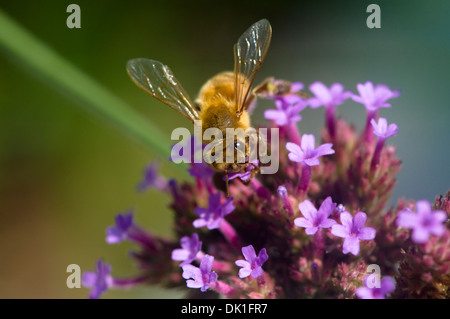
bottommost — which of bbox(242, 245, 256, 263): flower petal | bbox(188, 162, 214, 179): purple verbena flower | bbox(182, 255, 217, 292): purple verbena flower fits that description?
bbox(182, 255, 217, 292): purple verbena flower

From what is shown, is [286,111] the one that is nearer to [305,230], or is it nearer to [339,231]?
[305,230]

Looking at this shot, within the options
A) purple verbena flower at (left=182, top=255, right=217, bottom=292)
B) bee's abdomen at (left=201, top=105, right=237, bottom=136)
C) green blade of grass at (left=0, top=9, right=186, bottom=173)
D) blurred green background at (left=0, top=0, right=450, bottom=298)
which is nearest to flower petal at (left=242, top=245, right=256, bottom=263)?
purple verbena flower at (left=182, top=255, right=217, bottom=292)

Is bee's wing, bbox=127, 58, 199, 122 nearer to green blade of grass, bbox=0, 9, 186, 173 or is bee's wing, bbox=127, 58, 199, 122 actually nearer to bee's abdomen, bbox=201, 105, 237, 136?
bee's abdomen, bbox=201, 105, 237, 136

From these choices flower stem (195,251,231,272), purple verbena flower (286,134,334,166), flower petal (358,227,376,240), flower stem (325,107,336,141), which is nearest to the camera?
flower petal (358,227,376,240)

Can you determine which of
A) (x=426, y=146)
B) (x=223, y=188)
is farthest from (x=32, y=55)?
(x=426, y=146)

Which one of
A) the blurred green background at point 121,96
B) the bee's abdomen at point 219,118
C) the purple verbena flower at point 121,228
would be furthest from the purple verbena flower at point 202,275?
the blurred green background at point 121,96
